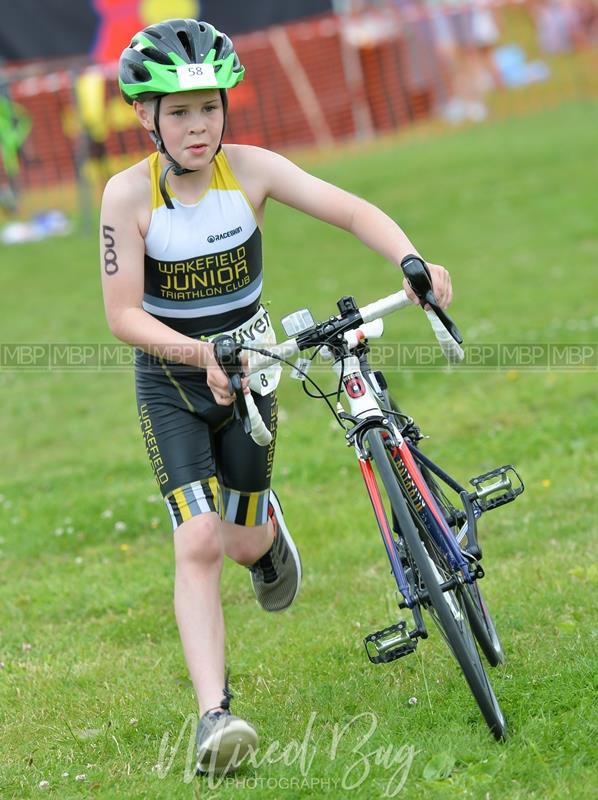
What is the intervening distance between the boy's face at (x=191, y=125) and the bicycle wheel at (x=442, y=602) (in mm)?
1216

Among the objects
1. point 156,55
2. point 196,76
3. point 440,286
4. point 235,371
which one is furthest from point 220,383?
point 156,55

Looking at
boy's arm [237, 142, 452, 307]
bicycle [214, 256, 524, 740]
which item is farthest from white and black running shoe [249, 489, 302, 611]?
boy's arm [237, 142, 452, 307]

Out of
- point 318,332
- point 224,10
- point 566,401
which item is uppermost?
point 224,10

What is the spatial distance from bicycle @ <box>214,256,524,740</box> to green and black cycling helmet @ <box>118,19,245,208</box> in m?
0.86

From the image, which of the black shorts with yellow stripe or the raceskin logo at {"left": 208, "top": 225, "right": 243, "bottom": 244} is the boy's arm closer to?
the raceskin logo at {"left": 208, "top": 225, "right": 243, "bottom": 244}

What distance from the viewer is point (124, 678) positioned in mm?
5309

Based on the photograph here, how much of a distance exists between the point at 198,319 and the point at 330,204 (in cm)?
70

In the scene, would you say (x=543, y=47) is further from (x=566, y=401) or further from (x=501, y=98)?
(x=566, y=401)

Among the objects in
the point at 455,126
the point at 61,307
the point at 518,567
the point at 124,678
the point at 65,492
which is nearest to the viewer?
the point at 124,678

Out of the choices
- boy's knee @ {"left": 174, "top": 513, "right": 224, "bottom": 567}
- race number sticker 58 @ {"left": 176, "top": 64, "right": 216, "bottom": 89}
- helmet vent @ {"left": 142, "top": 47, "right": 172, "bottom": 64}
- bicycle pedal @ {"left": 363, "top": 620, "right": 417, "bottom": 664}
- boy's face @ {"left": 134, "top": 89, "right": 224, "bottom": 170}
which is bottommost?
bicycle pedal @ {"left": 363, "top": 620, "right": 417, "bottom": 664}

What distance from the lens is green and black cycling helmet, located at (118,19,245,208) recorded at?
434 centimetres

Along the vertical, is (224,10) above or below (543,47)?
above

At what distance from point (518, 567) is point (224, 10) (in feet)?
81.5

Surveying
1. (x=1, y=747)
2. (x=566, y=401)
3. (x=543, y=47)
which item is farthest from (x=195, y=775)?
(x=543, y=47)
